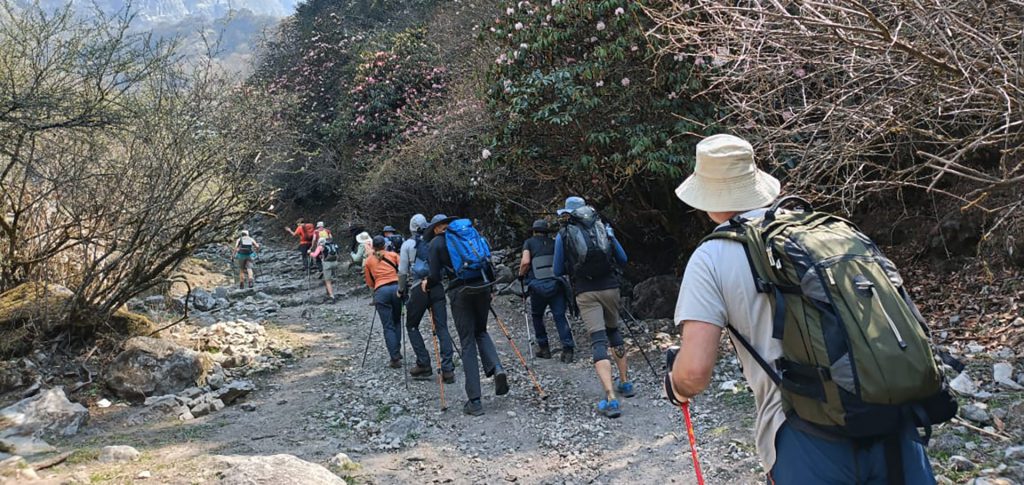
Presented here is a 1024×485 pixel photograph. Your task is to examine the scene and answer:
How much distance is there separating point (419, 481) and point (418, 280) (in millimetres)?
3083

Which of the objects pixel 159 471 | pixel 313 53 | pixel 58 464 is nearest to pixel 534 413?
pixel 159 471

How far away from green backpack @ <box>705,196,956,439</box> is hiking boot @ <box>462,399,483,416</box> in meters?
5.20

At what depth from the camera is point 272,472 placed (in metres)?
4.56

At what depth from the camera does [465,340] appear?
7.11 metres

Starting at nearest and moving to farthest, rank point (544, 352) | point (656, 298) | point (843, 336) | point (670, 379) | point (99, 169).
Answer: point (843, 336) < point (670, 379) < point (99, 169) < point (544, 352) < point (656, 298)

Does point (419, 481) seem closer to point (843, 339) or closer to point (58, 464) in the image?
point (58, 464)

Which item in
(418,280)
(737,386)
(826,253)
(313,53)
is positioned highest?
(313,53)

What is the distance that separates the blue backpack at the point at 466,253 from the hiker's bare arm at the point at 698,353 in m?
4.89

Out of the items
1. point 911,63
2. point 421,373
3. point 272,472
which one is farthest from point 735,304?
point 421,373

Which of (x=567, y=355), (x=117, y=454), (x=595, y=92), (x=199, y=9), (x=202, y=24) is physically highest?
(x=199, y=9)

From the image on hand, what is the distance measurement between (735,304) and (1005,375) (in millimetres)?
4712

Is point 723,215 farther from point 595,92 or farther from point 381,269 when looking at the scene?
point 595,92

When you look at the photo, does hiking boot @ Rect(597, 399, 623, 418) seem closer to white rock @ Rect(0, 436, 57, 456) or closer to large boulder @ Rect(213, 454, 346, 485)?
large boulder @ Rect(213, 454, 346, 485)

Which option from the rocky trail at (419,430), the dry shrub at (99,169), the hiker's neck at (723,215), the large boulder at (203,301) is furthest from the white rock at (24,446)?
the large boulder at (203,301)
